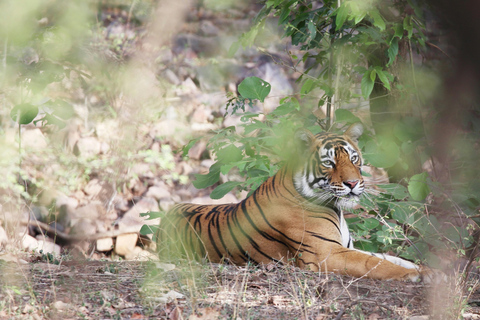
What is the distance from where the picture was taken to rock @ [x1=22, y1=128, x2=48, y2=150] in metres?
6.53

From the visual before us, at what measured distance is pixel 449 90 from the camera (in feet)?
1.31

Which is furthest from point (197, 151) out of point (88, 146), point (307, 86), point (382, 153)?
point (382, 153)

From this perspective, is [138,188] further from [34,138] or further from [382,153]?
[382,153]

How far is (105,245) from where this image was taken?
239 inches

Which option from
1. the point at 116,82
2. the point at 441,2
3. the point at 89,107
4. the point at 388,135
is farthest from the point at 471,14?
the point at 89,107

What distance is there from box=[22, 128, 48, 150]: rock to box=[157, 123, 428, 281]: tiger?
441cm

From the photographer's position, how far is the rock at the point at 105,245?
5984mm

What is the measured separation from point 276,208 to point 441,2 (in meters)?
2.50

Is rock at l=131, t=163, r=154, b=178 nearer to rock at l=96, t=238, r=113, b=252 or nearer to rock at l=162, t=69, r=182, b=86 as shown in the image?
rock at l=96, t=238, r=113, b=252

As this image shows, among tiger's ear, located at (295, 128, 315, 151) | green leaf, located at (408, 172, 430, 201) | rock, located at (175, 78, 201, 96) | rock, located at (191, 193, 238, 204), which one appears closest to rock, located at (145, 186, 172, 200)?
rock, located at (191, 193, 238, 204)

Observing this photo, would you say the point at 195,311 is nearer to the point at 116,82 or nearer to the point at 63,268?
the point at 63,268

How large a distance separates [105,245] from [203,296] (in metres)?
4.47

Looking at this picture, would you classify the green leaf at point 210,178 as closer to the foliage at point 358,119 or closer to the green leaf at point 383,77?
the foliage at point 358,119

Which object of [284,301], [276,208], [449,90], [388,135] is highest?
[449,90]
